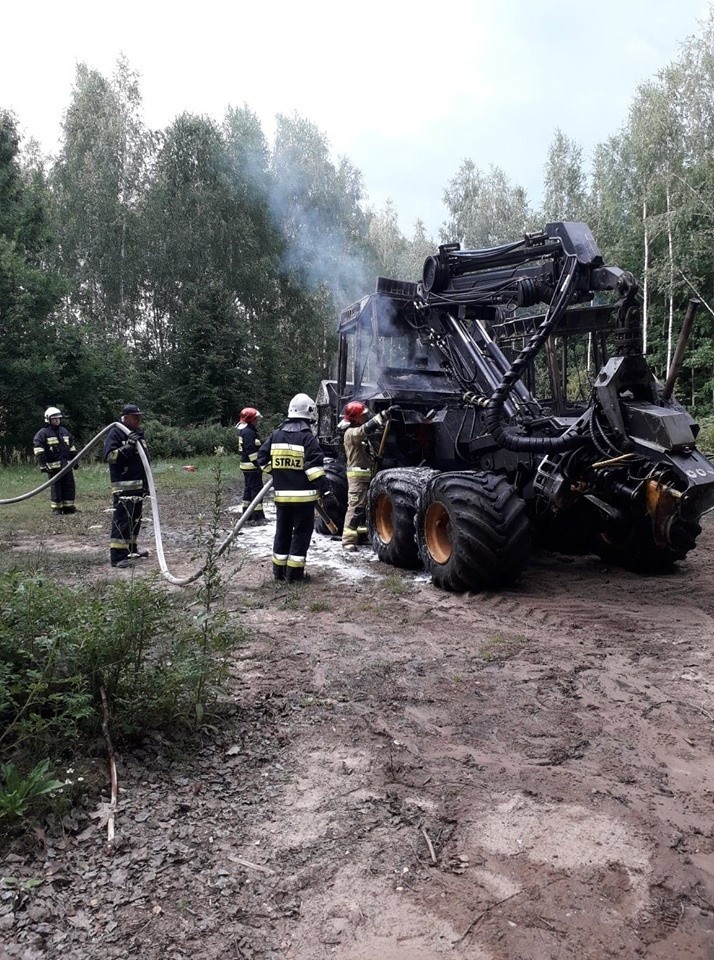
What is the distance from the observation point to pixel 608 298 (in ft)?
27.1

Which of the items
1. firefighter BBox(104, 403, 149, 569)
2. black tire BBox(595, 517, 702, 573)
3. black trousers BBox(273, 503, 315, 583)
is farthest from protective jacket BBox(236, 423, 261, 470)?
black tire BBox(595, 517, 702, 573)

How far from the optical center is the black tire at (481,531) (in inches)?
243

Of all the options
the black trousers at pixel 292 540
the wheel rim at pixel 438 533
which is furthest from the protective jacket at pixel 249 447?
the wheel rim at pixel 438 533

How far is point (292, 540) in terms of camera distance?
23.8 ft

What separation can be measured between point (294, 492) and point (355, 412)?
183 centimetres

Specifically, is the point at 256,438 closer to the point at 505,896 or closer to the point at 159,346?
the point at 505,896

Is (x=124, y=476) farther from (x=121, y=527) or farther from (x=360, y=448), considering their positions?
(x=360, y=448)

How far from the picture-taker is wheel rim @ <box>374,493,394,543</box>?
7996 millimetres

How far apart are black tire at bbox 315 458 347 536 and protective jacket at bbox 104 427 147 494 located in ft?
8.50

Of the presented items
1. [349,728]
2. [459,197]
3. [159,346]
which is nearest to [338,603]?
[349,728]

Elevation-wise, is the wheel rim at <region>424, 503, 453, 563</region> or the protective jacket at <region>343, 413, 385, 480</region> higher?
the protective jacket at <region>343, 413, 385, 480</region>

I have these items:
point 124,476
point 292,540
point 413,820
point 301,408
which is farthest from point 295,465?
point 413,820

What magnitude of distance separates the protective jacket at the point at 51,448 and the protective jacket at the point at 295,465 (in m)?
6.47

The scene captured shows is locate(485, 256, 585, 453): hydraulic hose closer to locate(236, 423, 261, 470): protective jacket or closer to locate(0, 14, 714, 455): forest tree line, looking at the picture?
locate(236, 423, 261, 470): protective jacket
